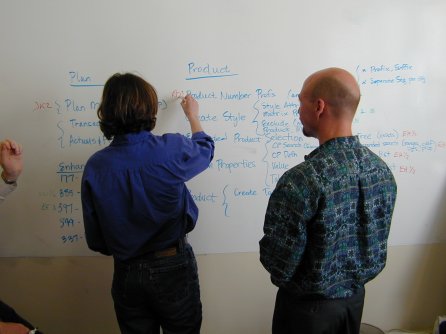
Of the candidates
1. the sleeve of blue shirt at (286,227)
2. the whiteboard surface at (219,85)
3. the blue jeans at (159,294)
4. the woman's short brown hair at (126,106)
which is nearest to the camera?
the sleeve of blue shirt at (286,227)

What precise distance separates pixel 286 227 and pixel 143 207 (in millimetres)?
515

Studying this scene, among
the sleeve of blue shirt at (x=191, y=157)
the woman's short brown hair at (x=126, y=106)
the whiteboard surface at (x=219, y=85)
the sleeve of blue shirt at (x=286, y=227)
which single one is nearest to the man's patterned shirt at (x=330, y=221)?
the sleeve of blue shirt at (x=286, y=227)

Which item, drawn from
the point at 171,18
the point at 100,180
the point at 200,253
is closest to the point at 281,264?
the point at 100,180

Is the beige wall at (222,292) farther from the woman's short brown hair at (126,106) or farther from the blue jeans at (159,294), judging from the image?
the woman's short brown hair at (126,106)

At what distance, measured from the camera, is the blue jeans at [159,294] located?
49.4 inches

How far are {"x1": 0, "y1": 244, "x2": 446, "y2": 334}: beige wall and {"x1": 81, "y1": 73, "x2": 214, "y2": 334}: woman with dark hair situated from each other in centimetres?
49

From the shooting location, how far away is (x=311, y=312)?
3.53 ft

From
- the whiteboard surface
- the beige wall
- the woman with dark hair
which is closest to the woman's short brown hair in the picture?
the woman with dark hair

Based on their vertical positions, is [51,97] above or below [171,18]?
below

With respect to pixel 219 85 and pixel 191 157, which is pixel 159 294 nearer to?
pixel 191 157

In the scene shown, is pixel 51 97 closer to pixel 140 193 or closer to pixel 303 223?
pixel 140 193

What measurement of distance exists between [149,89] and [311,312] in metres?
0.97

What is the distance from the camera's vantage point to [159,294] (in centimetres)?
126

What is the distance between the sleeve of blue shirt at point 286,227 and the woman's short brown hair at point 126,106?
54 centimetres
